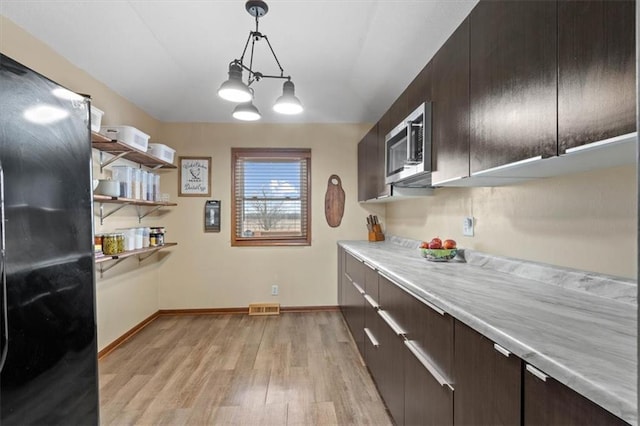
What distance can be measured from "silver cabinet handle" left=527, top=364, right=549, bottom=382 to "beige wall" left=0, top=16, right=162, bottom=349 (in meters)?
2.94

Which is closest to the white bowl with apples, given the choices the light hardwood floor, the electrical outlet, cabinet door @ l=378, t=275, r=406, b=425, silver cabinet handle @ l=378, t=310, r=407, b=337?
the electrical outlet

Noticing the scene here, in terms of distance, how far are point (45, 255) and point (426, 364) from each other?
1.56 metres

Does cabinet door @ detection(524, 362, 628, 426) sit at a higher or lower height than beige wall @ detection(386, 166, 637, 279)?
lower

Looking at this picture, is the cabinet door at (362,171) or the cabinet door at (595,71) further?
the cabinet door at (362,171)

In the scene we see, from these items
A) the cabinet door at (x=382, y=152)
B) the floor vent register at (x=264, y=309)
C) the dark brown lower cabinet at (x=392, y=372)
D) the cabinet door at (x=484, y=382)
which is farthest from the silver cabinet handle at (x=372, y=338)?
the floor vent register at (x=264, y=309)

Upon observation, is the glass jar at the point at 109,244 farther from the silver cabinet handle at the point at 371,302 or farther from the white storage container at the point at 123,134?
the silver cabinet handle at the point at 371,302

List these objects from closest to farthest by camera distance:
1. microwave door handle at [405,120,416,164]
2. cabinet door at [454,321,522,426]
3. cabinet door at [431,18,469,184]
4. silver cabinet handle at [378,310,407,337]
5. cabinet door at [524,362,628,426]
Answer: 1. cabinet door at [524,362,628,426]
2. cabinet door at [454,321,522,426]
3. cabinet door at [431,18,469,184]
4. silver cabinet handle at [378,310,407,337]
5. microwave door handle at [405,120,416,164]

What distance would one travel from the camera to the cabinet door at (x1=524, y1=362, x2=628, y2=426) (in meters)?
0.54

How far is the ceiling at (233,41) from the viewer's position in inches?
76.9

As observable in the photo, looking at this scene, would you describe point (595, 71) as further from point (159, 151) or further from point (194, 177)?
point (194, 177)

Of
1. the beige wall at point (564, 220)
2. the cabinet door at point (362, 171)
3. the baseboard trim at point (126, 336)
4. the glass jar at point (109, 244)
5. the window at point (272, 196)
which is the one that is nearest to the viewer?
the beige wall at point (564, 220)

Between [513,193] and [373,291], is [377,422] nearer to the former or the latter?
[373,291]

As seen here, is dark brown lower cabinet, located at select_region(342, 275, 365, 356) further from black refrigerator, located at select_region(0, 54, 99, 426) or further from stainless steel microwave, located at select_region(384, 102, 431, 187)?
black refrigerator, located at select_region(0, 54, 99, 426)

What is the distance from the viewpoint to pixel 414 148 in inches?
73.0
